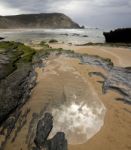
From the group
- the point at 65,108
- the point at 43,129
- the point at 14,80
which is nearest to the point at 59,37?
the point at 14,80

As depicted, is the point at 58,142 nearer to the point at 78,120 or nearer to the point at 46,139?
the point at 46,139

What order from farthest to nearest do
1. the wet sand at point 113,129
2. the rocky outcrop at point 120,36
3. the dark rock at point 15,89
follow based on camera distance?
the rocky outcrop at point 120,36
the dark rock at point 15,89
the wet sand at point 113,129

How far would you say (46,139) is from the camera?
6.60m

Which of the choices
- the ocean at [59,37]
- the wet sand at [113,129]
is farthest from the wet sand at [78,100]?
the ocean at [59,37]

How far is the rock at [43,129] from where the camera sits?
21.5ft

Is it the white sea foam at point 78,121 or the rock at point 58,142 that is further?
the white sea foam at point 78,121

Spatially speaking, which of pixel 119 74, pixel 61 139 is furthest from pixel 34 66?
pixel 61 139

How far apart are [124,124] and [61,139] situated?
5.42ft

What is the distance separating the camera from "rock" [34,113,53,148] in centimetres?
654

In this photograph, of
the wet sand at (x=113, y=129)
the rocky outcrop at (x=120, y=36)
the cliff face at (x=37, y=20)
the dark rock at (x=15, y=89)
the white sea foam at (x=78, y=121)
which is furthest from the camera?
the cliff face at (x=37, y=20)

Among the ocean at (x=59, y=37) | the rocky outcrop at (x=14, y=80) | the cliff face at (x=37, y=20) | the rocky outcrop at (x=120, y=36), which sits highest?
the rocky outcrop at (x=14, y=80)

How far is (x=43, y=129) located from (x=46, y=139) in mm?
358

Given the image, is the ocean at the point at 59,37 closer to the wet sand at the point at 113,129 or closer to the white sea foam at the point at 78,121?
the wet sand at the point at 113,129

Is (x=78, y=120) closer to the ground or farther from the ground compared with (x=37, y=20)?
farther from the ground
